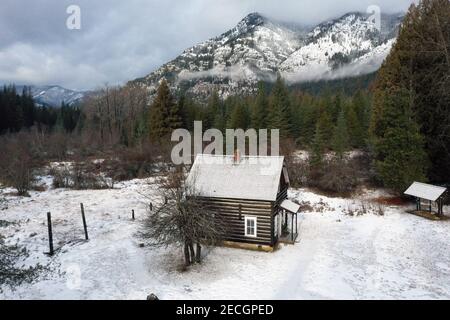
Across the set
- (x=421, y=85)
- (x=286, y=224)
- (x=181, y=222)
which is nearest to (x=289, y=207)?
(x=286, y=224)

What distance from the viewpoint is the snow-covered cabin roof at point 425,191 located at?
24438 mm

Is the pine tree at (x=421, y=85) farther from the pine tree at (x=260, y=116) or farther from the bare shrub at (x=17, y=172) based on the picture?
the bare shrub at (x=17, y=172)

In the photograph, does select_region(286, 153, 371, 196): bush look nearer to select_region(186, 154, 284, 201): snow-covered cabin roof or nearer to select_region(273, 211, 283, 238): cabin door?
select_region(273, 211, 283, 238): cabin door

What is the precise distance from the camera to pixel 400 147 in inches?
1153

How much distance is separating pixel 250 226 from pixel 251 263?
2.72 meters

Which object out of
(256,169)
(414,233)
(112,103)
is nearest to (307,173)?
(414,233)

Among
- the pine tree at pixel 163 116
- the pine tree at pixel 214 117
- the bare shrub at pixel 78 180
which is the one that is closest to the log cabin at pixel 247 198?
the bare shrub at pixel 78 180

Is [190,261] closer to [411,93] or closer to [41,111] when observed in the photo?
A: [411,93]

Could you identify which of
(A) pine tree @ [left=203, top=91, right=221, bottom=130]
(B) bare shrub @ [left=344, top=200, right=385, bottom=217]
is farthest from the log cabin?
(A) pine tree @ [left=203, top=91, right=221, bottom=130]

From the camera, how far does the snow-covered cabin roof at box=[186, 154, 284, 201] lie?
19500 millimetres

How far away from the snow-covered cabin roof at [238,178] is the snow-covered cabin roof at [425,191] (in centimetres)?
1294
